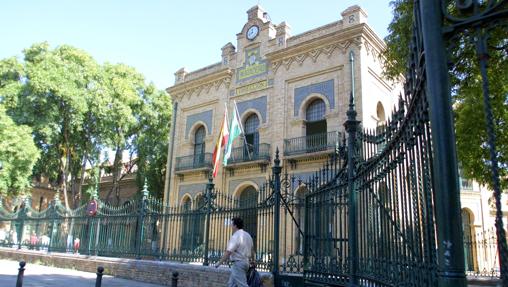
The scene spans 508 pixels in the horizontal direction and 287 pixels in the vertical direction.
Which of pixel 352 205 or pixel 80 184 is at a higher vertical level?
pixel 80 184

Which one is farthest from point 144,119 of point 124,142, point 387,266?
point 387,266

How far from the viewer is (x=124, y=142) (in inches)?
1104

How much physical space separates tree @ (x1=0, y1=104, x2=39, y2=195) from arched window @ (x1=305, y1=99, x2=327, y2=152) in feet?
48.0

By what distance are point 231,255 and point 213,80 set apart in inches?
693

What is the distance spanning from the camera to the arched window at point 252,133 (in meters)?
21.0

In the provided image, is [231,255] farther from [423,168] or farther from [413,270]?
[423,168]

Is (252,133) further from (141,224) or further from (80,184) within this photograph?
(80,184)

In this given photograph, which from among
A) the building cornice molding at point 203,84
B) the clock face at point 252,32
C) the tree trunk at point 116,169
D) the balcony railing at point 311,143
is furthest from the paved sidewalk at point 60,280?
the tree trunk at point 116,169

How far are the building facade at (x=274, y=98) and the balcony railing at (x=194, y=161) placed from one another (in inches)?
2.2

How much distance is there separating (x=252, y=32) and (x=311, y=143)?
7.58 metres

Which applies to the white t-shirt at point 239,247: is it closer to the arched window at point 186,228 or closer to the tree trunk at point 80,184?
the arched window at point 186,228

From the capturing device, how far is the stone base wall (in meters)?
9.94

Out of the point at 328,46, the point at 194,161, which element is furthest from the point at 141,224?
the point at 328,46

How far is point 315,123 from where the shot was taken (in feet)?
64.6
